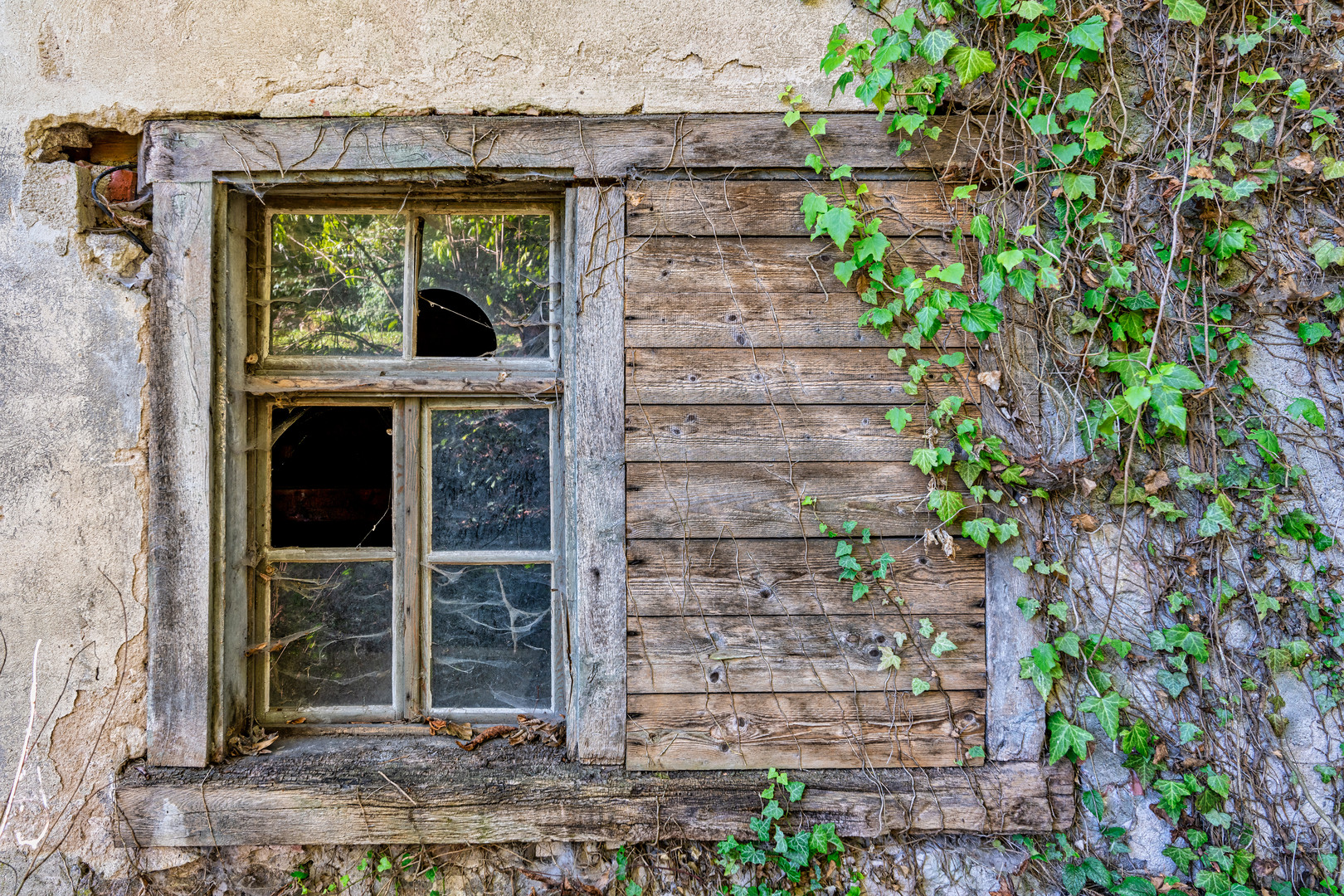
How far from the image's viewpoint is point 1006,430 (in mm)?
1768

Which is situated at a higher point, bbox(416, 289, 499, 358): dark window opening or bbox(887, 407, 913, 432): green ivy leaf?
bbox(416, 289, 499, 358): dark window opening

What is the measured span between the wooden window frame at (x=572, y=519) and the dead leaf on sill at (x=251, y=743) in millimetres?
50

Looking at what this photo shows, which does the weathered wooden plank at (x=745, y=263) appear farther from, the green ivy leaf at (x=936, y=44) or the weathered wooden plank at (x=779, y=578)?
the weathered wooden plank at (x=779, y=578)

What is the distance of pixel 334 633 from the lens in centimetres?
193

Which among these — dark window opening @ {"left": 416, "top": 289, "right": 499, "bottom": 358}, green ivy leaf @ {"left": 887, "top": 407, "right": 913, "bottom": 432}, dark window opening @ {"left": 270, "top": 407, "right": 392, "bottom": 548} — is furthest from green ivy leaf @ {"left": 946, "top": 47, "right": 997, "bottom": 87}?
dark window opening @ {"left": 270, "top": 407, "right": 392, "bottom": 548}

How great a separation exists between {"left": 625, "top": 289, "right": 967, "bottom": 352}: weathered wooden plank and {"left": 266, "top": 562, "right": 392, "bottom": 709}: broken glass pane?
109 cm

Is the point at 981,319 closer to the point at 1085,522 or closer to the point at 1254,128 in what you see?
the point at 1085,522

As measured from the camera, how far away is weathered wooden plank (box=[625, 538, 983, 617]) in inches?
69.1

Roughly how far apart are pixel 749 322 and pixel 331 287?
1281 mm

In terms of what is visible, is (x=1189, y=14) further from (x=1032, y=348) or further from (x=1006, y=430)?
(x=1006, y=430)

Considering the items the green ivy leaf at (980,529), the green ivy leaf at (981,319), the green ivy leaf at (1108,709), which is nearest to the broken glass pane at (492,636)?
the green ivy leaf at (980,529)

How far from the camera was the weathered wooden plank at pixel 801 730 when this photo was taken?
1.75m

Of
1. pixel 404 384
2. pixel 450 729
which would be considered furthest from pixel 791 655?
pixel 404 384

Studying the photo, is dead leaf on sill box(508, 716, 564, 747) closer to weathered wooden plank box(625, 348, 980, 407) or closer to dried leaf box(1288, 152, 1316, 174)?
weathered wooden plank box(625, 348, 980, 407)
